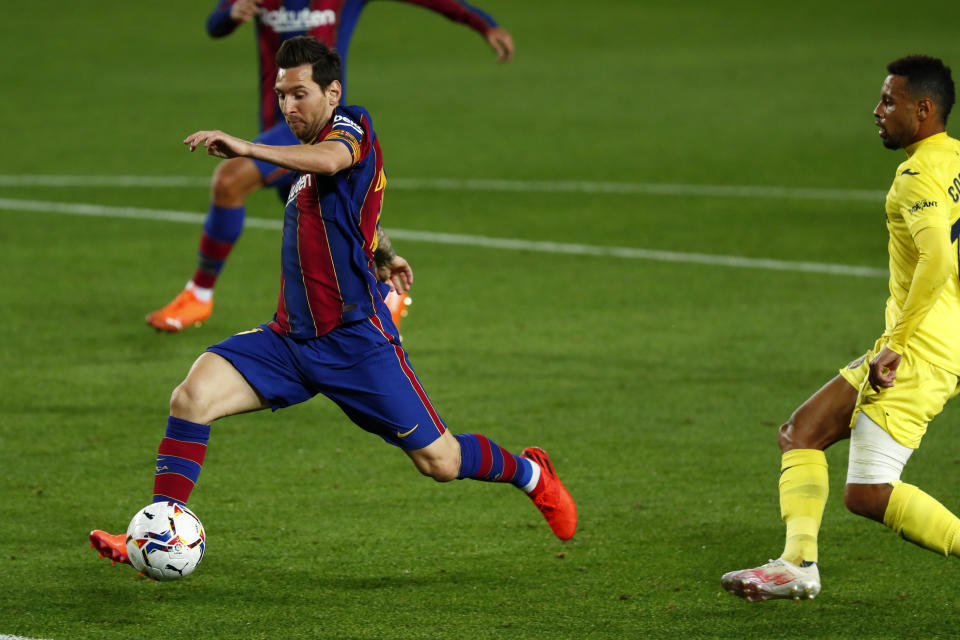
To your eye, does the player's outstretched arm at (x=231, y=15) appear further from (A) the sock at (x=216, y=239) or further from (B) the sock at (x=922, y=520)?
(B) the sock at (x=922, y=520)

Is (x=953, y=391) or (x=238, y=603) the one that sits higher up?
(x=953, y=391)

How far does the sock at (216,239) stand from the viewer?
370 inches

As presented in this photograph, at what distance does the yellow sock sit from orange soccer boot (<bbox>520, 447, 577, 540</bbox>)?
894mm

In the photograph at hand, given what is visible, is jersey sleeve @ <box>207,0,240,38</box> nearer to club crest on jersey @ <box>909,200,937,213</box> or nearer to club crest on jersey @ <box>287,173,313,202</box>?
club crest on jersey @ <box>287,173,313,202</box>

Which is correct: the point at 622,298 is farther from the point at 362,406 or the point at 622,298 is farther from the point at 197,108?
the point at 197,108

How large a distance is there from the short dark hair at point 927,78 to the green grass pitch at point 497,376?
1832 mm

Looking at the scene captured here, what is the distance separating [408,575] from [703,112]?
1539 centimetres

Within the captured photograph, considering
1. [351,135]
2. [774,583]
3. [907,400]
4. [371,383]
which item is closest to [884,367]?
[907,400]

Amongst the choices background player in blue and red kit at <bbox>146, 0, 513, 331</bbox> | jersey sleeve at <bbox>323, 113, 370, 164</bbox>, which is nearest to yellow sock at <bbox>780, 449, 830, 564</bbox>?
jersey sleeve at <bbox>323, 113, 370, 164</bbox>

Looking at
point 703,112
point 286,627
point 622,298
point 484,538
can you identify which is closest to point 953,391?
point 484,538

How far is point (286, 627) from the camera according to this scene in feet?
16.5

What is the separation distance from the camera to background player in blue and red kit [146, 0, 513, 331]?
29.8 ft

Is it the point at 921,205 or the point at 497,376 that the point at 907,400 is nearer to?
the point at 921,205

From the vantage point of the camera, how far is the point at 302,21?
30.1 feet
